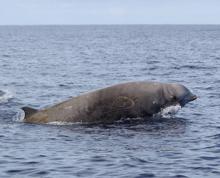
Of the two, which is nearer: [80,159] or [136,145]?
[80,159]

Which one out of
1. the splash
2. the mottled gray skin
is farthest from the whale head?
the mottled gray skin

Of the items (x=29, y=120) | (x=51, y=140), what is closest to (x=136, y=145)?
(x=51, y=140)

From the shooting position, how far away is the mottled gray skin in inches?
1059

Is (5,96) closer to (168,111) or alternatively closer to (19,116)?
(19,116)

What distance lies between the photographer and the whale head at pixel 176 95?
1113 inches

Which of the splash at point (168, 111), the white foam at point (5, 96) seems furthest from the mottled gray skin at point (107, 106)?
the white foam at point (5, 96)

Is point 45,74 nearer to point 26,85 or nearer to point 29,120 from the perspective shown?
point 26,85

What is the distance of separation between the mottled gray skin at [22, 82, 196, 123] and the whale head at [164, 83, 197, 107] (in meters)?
0.47

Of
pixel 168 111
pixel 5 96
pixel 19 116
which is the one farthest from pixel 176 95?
pixel 5 96

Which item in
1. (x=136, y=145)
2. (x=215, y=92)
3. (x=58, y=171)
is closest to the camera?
(x=58, y=171)

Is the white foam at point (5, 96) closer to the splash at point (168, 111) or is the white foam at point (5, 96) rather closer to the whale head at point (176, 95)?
the splash at point (168, 111)

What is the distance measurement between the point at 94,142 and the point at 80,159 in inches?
97.8

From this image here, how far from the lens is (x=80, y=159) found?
20.7 metres

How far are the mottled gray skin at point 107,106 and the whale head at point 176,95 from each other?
0.47 m
